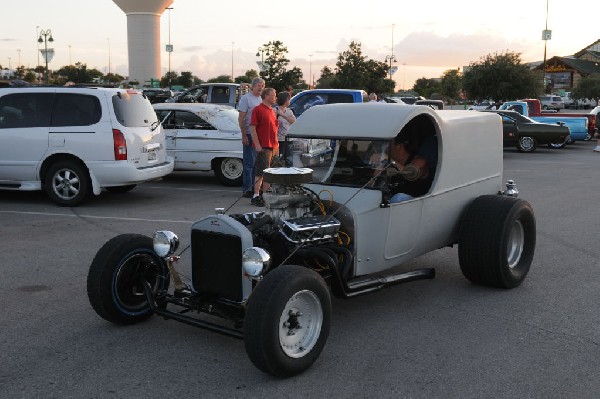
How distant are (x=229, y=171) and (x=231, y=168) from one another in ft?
0.23

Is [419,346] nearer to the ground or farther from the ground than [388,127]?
nearer to the ground

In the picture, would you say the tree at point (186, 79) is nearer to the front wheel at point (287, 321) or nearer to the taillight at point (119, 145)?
the taillight at point (119, 145)

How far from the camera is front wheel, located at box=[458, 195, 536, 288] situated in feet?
19.0

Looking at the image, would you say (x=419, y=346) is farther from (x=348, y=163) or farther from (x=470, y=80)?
(x=470, y=80)

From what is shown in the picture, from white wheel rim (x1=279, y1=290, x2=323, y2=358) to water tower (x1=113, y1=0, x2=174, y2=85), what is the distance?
9367cm

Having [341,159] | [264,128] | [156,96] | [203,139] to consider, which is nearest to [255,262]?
[341,159]

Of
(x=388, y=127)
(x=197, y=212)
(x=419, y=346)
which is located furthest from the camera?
(x=197, y=212)

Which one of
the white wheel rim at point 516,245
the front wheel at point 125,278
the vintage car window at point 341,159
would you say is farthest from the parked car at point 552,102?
the front wheel at point 125,278

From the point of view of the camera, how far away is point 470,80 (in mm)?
39938

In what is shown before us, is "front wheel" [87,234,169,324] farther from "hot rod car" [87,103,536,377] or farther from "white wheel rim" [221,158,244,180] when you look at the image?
"white wheel rim" [221,158,244,180]

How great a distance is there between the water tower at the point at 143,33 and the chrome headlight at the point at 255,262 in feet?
307

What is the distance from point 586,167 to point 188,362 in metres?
15.2

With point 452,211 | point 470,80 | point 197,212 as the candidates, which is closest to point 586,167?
point 197,212

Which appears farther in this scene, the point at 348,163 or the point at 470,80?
the point at 470,80
